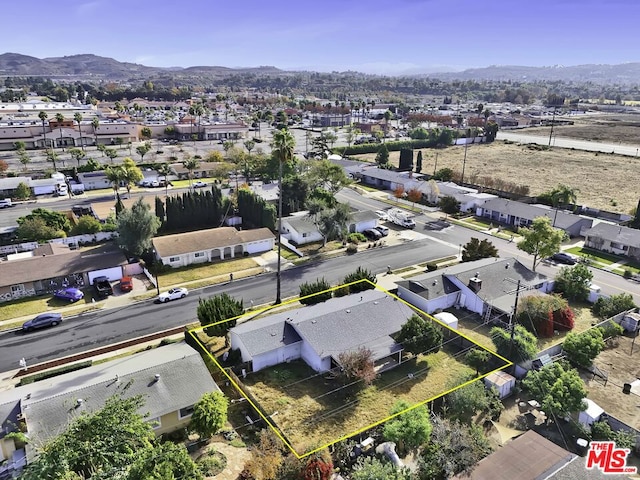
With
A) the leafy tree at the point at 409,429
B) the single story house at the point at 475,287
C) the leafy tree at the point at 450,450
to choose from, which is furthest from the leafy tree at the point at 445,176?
the leafy tree at the point at 409,429

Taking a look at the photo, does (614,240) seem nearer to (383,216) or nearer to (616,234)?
(616,234)

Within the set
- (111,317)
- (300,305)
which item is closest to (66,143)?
(111,317)

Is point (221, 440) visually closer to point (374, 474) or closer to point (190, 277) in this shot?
point (374, 474)

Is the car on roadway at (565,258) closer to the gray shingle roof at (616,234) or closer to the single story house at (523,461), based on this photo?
the gray shingle roof at (616,234)

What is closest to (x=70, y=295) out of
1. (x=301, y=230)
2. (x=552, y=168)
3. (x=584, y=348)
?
(x=301, y=230)

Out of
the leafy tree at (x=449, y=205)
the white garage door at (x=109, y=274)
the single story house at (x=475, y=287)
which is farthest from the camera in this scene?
the leafy tree at (x=449, y=205)

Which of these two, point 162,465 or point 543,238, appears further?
point 543,238
